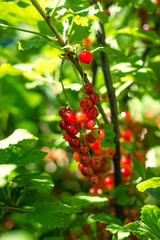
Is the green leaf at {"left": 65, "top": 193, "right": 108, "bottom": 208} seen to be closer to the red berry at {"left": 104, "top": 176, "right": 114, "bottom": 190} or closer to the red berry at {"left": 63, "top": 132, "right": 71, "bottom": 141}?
the red berry at {"left": 104, "top": 176, "right": 114, "bottom": 190}

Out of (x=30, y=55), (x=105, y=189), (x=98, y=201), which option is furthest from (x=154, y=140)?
(x=30, y=55)

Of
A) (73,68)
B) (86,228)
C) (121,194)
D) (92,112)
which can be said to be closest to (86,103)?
(92,112)

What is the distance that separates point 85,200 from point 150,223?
0.51 metres

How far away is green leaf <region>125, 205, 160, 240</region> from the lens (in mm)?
931

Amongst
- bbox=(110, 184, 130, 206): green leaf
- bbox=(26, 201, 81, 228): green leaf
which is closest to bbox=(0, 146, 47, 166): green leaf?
bbox=(26, 201, 81, 228): green leaf

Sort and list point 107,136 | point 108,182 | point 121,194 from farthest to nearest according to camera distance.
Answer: point 108,182
point 121,194
point 107,136

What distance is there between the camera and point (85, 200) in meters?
1.41

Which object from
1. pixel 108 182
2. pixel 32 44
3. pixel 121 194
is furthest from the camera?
pixel 108 182

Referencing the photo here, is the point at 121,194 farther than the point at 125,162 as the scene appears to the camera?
No

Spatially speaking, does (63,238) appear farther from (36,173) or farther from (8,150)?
(8,150)

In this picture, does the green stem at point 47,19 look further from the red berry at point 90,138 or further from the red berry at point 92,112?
the red berry at point 90,138

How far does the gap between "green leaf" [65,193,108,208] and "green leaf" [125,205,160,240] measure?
0.38 m

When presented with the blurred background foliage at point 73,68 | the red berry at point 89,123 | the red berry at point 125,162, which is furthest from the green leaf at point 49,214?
the red berry at point 125,162

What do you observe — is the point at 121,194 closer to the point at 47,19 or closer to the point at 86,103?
A: the point at 86,103
